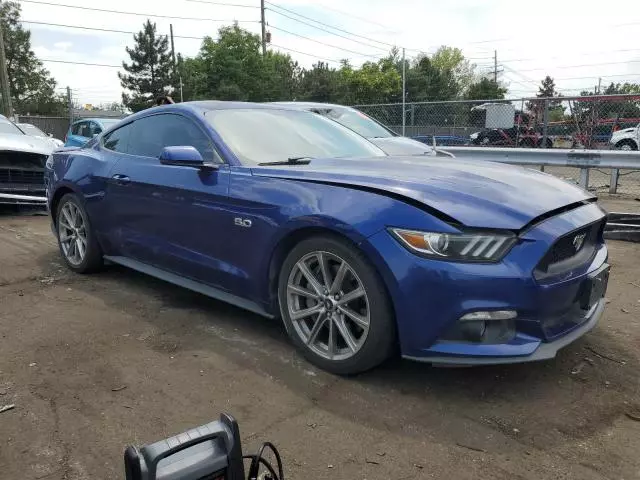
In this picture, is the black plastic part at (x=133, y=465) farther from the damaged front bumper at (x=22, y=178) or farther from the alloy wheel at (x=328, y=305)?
the damaged front bumper at (x=22, y=178)

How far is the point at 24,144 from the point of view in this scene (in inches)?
A: 319

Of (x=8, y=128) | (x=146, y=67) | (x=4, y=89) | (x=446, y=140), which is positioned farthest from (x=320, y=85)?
(x=8, y=128)

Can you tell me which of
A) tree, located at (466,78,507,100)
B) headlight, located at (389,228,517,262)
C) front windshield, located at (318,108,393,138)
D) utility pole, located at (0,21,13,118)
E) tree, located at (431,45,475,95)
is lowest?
headlight, located at (389,228,517,262)

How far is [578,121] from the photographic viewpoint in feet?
35.8

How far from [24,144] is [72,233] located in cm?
384

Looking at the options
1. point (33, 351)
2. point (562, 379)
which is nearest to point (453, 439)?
point (562, 379)

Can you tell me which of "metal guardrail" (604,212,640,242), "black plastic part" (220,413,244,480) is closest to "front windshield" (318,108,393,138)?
"metal guardrail" (604,212,640,242)

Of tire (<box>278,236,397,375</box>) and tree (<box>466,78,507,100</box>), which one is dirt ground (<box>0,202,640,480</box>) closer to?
tire (<box>278,236,397,375</box>)

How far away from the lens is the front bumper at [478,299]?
255 centimetres

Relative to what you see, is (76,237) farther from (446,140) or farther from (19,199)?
(446,140)

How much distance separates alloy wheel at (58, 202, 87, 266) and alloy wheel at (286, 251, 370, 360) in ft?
8.49

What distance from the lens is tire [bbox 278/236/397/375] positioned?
277cm

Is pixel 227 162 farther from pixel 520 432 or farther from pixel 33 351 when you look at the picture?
pixel 520 432

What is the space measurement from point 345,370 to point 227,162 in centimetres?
150
